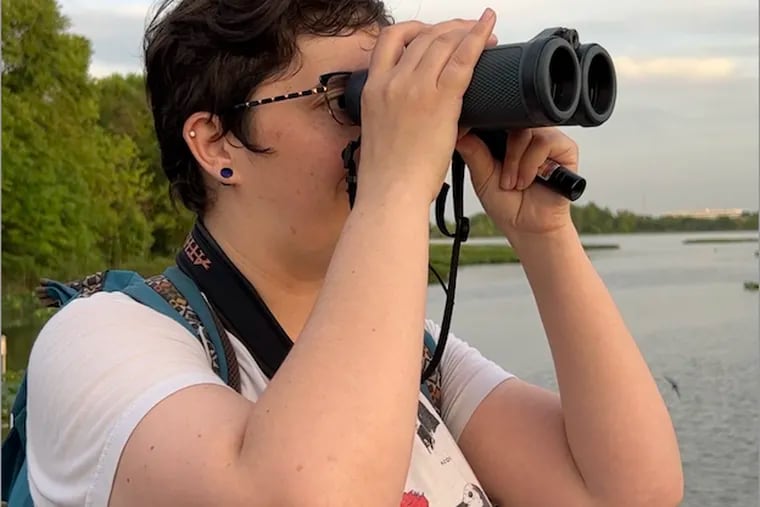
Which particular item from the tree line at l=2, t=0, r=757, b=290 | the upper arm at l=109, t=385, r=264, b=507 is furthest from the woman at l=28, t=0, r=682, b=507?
the tree line at l=2, t=0, r=757, b=290

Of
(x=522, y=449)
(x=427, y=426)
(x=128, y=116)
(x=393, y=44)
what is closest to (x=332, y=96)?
(x=393, y=44)

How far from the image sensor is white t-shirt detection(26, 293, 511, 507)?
78 centimetres

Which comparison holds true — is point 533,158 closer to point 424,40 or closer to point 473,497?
point 424,40

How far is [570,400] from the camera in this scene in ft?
3.52

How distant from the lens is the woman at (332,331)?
0.73m

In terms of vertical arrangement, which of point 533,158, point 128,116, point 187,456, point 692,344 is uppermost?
point 533,158

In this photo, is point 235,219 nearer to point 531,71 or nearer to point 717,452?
point 531,71

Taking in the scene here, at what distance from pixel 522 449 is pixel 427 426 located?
148mm

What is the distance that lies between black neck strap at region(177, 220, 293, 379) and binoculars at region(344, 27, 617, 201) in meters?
0.20

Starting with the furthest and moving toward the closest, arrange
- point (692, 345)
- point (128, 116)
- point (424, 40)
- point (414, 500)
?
point (128, 116) < point (692, 345) < point (414, 500) < point (424, 40)

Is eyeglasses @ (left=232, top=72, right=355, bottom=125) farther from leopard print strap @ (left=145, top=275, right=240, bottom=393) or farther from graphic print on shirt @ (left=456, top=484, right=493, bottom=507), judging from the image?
graphic print on shirt @ (left=456, top=484, right=493, bottom=507)

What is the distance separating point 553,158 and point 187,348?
43cm

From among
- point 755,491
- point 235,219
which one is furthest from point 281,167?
point 755,491

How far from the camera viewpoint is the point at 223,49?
1015 millimetres
